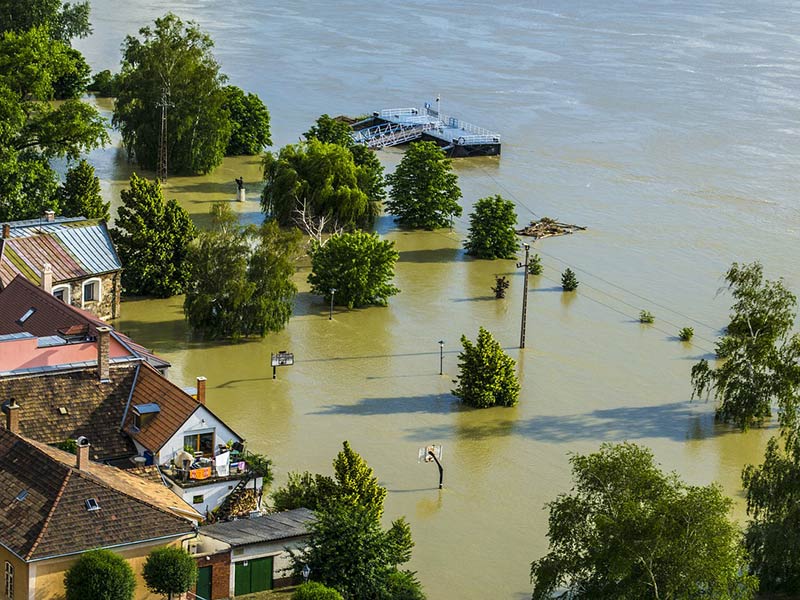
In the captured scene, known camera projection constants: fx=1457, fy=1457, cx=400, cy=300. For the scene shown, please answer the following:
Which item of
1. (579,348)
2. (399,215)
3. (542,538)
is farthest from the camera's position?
(399,215)

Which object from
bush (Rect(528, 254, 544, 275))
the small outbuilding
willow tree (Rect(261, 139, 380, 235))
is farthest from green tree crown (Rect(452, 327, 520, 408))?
willow tree (Rect(261, 139, 380, 235))

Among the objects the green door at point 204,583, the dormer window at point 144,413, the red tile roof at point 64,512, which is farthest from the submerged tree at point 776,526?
the dormer window at point 144,413

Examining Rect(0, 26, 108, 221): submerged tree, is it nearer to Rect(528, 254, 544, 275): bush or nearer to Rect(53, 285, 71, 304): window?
Rect(53, 285, 71, 304): window

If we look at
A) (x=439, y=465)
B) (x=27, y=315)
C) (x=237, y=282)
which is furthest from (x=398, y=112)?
(x=439, y=465)

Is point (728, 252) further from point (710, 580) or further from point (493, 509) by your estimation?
point (710, 580)

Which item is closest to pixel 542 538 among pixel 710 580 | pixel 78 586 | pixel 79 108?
pixel 710 580

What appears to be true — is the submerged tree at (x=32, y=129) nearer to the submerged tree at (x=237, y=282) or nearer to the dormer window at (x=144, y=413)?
the submerged tree at (x=237, y=282)
